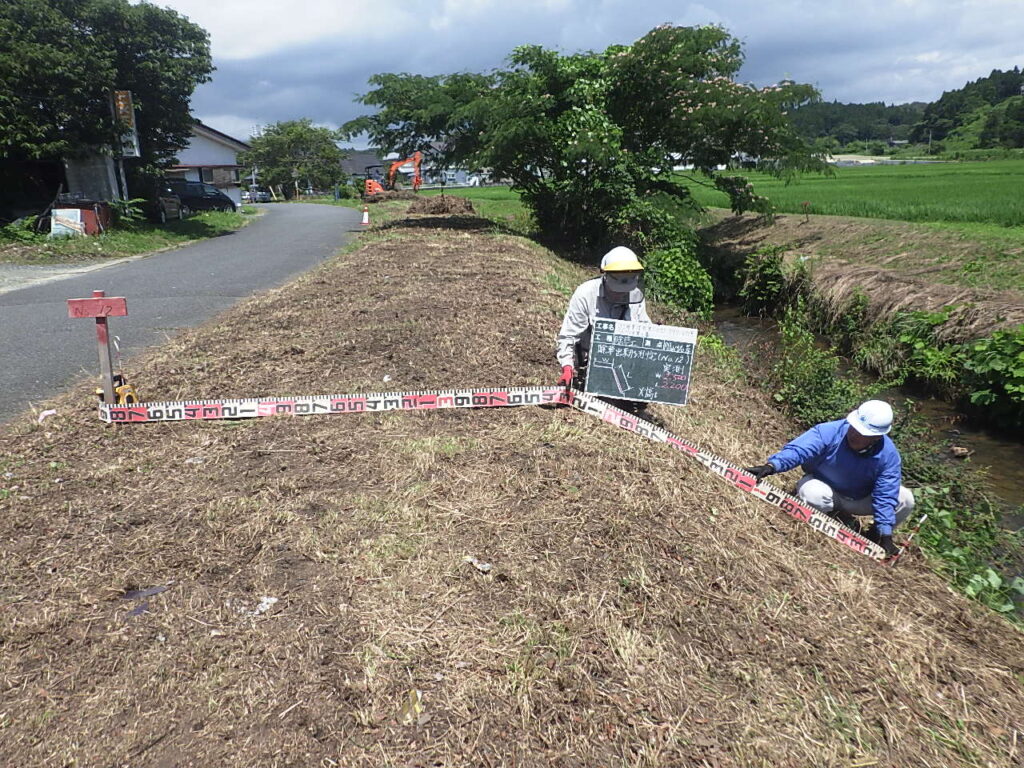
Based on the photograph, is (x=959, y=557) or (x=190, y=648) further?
(x=959, y=557)

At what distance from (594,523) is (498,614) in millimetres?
918

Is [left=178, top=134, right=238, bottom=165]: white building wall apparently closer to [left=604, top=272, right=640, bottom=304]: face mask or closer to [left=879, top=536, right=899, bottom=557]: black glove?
[left=604, top=272, right=640, bottom=304]: face mask

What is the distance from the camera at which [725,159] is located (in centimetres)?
1628

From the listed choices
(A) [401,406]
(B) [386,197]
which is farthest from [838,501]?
(B) [386,197]

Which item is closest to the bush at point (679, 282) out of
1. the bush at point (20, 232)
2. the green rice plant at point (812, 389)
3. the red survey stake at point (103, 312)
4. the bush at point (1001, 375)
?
the green rice plant at point (812, 389)

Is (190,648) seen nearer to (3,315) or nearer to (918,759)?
(918,759)

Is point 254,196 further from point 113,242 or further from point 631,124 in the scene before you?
point 631,124

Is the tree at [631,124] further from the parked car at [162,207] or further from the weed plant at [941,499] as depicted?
the parked car at [162,207]

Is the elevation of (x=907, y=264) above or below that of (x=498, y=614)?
above

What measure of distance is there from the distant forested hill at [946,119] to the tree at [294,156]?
44.6m

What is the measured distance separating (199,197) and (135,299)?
2211 centimetres

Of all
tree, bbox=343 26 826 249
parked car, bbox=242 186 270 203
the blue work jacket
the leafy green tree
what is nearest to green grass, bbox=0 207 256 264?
tree, bbox=343 26 826 249

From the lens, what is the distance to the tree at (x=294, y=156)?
62.0m

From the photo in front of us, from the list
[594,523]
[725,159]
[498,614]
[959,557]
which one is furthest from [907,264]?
[498,614]
